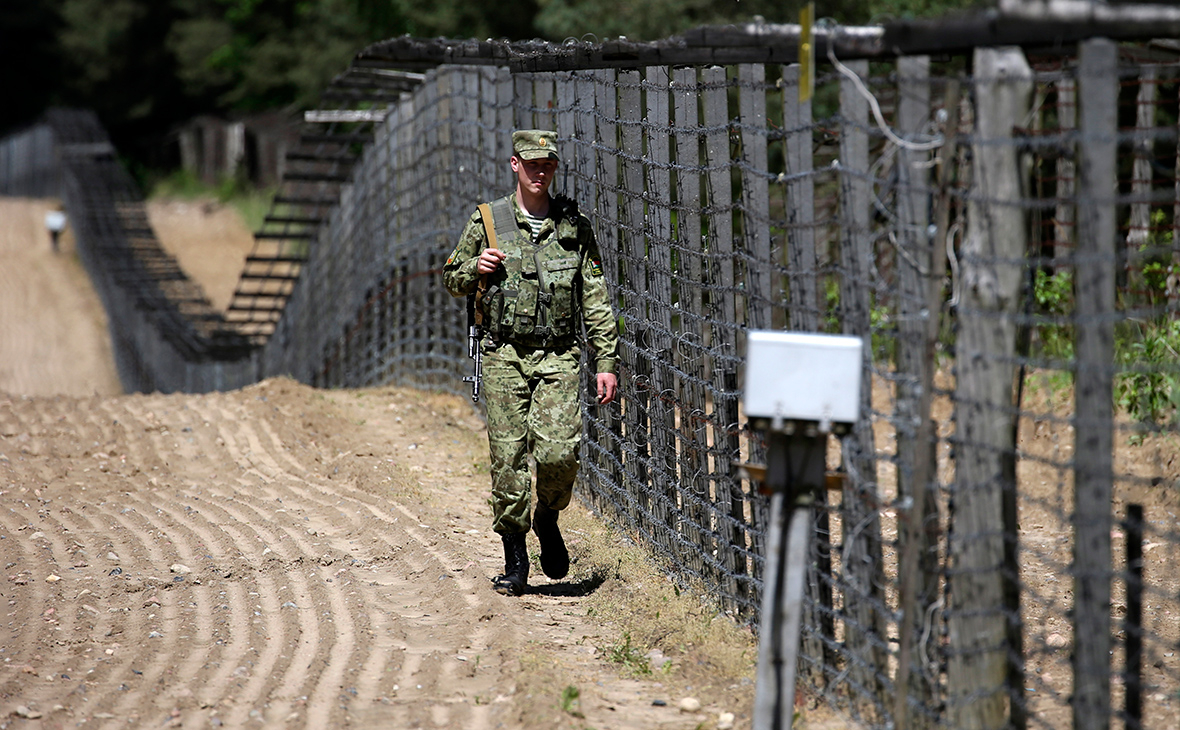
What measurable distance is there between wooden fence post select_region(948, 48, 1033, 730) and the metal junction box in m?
0.35

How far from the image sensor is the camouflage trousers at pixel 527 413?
17.5 feet

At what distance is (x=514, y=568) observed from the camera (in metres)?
5.62

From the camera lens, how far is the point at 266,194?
121ft

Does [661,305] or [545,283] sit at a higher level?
[545,283]

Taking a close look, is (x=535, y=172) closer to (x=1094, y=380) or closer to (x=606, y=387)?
(x=606, y=387)

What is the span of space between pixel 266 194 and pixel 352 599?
33.0 meters

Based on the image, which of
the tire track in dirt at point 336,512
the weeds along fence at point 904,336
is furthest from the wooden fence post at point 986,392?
the tire track in dirt at point 336,512

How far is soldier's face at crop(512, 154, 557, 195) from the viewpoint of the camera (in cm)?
529

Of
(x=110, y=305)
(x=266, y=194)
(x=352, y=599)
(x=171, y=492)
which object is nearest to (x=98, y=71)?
(x=266, y=194)

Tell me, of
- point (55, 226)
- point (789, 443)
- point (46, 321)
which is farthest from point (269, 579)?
point (55, 226)

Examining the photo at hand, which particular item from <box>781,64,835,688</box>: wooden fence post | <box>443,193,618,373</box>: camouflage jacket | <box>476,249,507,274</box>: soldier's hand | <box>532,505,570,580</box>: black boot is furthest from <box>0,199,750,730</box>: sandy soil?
<box>476,249,507,274</box>: soldier's hand

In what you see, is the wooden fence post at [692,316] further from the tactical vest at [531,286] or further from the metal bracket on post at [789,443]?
the metal bracket on post at [789,443]

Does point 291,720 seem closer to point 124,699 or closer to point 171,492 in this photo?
point 124,699

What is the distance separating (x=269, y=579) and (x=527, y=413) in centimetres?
171
